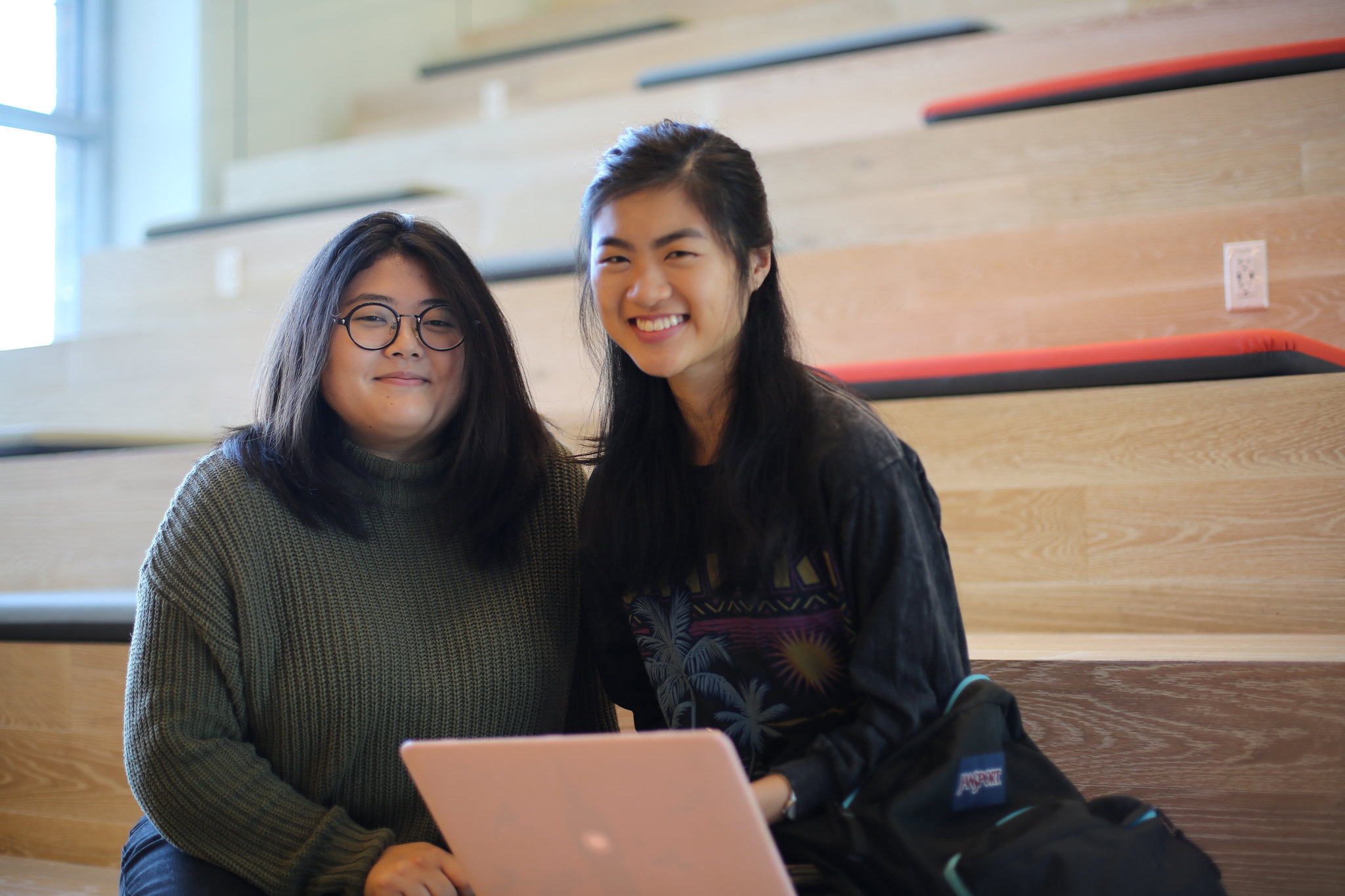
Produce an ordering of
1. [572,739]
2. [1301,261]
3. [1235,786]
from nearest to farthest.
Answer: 1. [572,739]
2. [1235,786]
3. [1301,261]

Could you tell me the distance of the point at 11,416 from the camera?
2.50 meters

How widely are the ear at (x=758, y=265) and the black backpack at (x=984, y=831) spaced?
0.38m

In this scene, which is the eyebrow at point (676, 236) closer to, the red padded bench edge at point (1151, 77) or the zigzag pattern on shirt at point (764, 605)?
the zigzag pattern on shirt at point (764, 605)

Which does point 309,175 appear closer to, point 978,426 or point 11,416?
point 11,416

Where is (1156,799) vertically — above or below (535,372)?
below

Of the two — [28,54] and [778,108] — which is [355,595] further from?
[28,54]

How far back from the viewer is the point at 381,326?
3.48 ft

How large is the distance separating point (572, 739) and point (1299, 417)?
1.07 m

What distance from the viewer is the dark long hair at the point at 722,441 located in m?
0.88

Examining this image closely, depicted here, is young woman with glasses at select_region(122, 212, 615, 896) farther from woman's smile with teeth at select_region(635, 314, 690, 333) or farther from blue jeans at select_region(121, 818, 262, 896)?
woman's smile with teeth at select_region(635, 314, 690, 333)

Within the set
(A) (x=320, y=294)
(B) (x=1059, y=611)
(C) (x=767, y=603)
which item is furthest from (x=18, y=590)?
(B) (x=1059, y=611)

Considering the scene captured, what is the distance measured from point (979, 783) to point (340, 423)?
699mm

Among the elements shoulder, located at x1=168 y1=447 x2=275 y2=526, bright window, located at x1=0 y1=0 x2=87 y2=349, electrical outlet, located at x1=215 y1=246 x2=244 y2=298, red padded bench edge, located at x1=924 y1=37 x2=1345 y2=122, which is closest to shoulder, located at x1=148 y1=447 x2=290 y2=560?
shoulder, located at x1=168 y1=447 x2=275 y2=526

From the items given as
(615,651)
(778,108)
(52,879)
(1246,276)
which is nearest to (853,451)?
(615,651)
